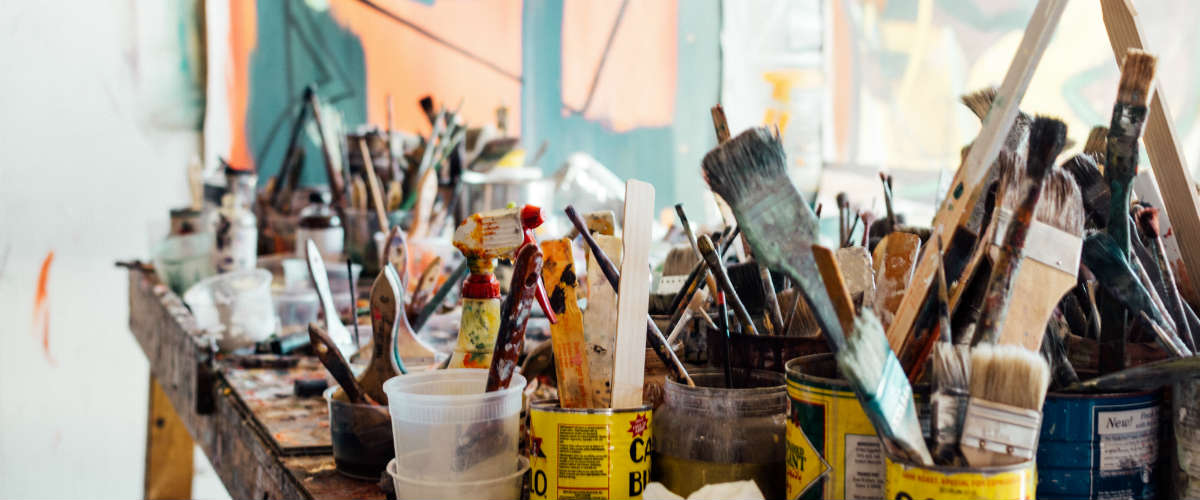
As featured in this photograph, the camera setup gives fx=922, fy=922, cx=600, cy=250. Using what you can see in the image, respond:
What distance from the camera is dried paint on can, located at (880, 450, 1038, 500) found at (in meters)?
0.50

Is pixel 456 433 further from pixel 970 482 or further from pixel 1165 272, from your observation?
pixel 1165 272

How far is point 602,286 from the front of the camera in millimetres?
721

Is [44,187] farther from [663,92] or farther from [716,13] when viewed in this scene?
[716,13]

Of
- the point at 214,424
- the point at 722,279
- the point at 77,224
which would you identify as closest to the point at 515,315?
the point at 722,279

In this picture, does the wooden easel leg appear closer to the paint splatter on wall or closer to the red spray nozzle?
the paint splatter on wall

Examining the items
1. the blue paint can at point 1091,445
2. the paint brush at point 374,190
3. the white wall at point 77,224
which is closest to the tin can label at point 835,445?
the blue paint can at point 1091,445

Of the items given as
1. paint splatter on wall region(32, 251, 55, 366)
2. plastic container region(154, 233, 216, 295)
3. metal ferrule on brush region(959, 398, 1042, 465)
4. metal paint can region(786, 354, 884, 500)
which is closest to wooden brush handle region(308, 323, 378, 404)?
metal paint can region(786, 354, 884, 500)

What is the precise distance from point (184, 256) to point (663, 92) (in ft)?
7.68

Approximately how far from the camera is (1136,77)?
572mm

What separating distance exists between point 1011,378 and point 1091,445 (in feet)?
0.42

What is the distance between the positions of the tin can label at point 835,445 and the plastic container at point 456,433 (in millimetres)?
233

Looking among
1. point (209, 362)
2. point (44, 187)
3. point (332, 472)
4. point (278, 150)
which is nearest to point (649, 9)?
point (278, 150)

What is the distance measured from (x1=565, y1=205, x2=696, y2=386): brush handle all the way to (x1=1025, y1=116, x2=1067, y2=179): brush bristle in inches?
11.4

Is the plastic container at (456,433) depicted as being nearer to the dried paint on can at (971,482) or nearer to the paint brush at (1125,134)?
the dried paint on can at (971,482)
